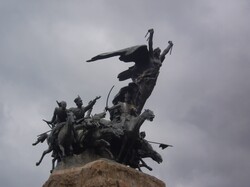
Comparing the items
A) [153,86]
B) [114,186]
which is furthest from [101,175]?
[153,86]

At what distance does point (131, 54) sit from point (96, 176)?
546 centimetres

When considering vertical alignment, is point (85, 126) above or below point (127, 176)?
above

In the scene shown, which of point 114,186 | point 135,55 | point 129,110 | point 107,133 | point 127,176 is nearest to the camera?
point 114,186

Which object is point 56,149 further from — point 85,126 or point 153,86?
point 153,86

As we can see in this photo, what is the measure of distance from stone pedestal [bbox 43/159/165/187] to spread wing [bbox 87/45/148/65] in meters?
4.31

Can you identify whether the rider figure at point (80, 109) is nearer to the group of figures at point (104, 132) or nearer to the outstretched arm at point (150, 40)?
the group of figures at point (104, 132)

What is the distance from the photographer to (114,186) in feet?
37.0

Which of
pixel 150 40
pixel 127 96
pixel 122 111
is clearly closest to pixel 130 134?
pixel 122 111

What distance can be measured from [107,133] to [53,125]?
1532mm

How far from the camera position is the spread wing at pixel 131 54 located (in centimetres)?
1514

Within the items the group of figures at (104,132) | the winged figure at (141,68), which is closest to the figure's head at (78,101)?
the group of figures at (104,132)

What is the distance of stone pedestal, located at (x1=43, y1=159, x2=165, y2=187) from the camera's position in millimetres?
11273

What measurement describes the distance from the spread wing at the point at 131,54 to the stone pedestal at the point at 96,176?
4.31 metres

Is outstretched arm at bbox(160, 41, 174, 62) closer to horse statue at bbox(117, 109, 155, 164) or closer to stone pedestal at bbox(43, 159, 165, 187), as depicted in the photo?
horse statue at bbox(117, 109, 155, 164)
